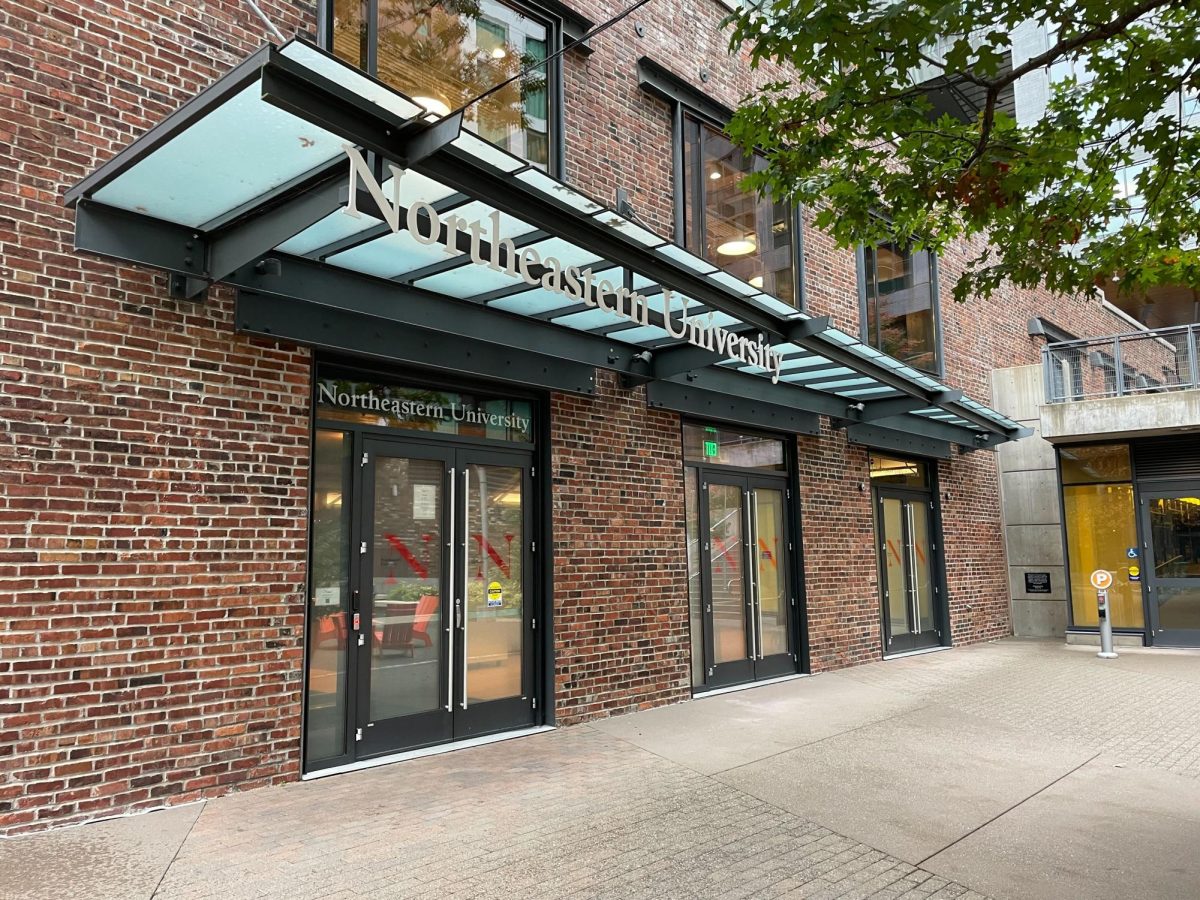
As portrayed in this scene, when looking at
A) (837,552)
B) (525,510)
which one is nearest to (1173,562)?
(837,552)

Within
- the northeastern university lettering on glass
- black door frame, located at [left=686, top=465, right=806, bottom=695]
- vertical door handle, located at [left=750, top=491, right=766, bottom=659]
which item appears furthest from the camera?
vertical door handle, located at [left=750, top=491, right=766, bottom=659]

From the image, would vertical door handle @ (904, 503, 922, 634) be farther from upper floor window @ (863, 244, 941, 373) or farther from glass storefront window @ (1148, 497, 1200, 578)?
glass storefront window @ (1148, 497, 1200, 578)

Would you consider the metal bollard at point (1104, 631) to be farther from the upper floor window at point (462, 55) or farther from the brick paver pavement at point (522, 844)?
the upper floor window at point (462, 55)

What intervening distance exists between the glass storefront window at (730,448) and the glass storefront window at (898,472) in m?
2.56

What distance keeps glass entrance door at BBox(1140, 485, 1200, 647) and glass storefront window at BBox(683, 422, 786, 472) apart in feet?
23.5

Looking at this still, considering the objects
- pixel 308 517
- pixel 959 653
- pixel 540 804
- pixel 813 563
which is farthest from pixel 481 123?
pixel 959 653

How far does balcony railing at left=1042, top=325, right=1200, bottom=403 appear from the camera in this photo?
12.9m

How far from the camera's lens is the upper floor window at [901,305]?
492 inches

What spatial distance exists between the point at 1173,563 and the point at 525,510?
11.4 meters

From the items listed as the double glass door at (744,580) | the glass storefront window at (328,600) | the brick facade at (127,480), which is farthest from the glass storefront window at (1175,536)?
the brick facade at (127,480)

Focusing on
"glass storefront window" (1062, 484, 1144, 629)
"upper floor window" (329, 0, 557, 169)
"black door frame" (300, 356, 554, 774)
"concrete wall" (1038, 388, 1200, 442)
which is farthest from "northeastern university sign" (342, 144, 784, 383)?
"glass storefront window" (1062, 484, 1144, 629)

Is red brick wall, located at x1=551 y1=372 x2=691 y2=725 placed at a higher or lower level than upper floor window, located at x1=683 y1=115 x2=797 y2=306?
lower

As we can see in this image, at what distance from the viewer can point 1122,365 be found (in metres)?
13.5

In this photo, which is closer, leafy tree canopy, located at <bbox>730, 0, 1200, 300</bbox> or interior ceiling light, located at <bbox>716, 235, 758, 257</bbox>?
leafy tree canopy, located at <bbox>730, 0, 1200, 300</bbox>
